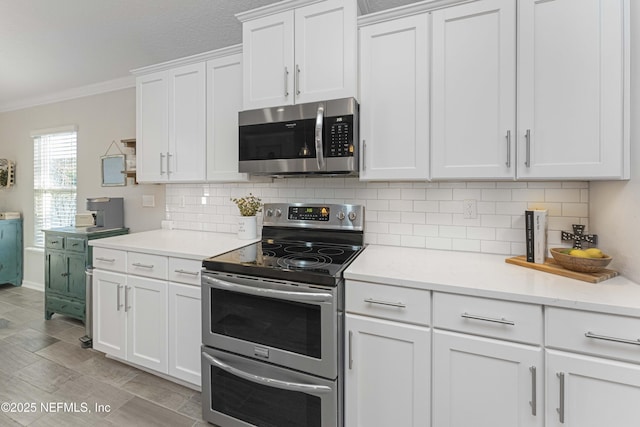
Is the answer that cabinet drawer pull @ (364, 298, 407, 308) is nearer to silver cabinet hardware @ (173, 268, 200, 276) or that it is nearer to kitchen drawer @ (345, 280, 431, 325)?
kitchen drawer @ (345, 280, 431, 325)

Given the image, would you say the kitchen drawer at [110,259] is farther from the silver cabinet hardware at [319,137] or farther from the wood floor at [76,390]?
the silver cabinet hardware at [319,137]

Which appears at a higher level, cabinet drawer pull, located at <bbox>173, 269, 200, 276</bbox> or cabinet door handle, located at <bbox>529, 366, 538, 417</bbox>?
cabinet drawer pull, located at <bbox>173, 269, 200, 276</bbox>

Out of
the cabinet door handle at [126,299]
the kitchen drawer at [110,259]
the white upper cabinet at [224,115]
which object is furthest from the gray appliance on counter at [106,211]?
the white upper cabinet at [224,115]

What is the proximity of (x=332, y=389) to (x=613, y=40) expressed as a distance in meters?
2.00

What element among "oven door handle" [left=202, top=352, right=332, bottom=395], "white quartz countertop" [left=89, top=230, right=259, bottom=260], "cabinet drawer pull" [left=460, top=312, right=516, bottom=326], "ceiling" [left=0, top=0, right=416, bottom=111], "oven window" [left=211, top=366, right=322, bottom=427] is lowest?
"oven window" [left=211, top=366, right=322, bottom=427]

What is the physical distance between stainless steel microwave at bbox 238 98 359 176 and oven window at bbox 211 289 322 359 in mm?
789

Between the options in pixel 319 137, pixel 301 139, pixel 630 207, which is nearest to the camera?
pixel 630 207

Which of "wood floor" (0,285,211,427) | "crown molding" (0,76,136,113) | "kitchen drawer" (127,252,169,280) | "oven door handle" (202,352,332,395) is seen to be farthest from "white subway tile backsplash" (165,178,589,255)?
"crown molding" (0,76,136,113)

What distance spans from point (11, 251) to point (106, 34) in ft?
11.9

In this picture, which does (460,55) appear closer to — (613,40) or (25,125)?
(613,40)

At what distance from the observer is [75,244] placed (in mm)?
2982

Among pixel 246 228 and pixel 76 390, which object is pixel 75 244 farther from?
pixel 246 228

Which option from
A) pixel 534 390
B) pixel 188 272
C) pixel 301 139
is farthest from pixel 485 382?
pixel 188 272

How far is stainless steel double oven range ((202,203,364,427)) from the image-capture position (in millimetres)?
1436
